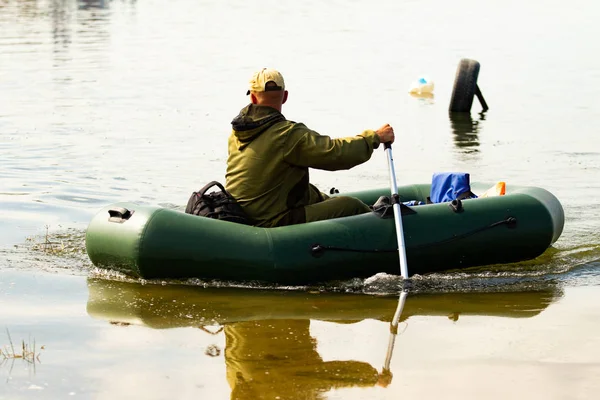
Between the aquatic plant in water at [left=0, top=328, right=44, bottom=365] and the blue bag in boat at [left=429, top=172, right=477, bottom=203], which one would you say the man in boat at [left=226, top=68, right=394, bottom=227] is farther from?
the aquatic plant in water at [left=0, top=328, right=44, bottom=365]

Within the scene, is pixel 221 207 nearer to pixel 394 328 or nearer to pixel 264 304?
pixel 264 304

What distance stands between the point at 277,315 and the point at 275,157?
3.84 feet

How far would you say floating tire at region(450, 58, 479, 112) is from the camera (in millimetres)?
16000

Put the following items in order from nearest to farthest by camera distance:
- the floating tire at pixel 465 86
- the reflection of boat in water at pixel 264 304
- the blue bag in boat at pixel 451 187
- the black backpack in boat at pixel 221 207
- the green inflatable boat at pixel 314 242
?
1. the reflection of boat in water at pixel 264 304
2. the green inflatable boat at pixel 314 242
3. the black backpack in boat at pixel 221 207
4. the blue bag in boat at pixel 451 187
5. the floating tire at pixel 465 86

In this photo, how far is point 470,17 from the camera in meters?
31.5

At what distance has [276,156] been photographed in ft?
23.6

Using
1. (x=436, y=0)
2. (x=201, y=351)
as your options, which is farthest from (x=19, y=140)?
(x=436, y=0)

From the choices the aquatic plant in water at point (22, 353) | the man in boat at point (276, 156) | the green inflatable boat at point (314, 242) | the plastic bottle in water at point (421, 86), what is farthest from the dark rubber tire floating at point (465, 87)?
the aquatic plant in water at point (22, 353)

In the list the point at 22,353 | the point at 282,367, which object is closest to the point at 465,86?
the point at 282,367

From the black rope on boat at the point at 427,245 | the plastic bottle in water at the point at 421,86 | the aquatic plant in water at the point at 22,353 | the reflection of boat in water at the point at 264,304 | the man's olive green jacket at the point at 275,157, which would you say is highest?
the man's olive green jacket at the point at 275,157

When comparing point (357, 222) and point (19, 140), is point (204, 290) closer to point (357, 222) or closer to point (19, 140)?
point (357, 222)

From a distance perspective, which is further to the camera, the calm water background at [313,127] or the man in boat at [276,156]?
the man in boat at [276,156]

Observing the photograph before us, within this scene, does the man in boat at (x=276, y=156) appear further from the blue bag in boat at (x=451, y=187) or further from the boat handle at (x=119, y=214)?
the blue bag in boat at (x=451, y=187)

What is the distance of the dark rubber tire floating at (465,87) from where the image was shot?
16000mm
